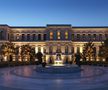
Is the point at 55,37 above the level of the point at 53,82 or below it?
above

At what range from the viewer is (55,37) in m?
74.9

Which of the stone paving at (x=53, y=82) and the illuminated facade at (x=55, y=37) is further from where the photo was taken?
the illuminated facade at (x=55, y=37)

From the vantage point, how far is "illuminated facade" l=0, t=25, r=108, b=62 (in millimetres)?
73875

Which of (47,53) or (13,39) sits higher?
(13,39)

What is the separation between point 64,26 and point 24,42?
48.7ft

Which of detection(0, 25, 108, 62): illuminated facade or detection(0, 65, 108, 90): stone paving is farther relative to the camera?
detection(0, 25, 108, 62): illuminated facade

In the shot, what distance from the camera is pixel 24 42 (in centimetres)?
7756

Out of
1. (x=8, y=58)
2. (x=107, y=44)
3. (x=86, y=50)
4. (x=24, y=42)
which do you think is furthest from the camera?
(x=24, y=42)

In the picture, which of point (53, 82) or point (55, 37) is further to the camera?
point (55, 37)

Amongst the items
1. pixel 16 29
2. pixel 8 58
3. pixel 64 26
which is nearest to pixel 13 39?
pixel 16 29

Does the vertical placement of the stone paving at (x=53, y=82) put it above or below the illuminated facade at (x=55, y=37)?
A: below

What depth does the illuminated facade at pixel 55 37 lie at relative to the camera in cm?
7388

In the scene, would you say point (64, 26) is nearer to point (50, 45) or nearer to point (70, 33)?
point (70, 33)

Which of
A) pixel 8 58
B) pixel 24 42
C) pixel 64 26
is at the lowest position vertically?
pixel 8 58
